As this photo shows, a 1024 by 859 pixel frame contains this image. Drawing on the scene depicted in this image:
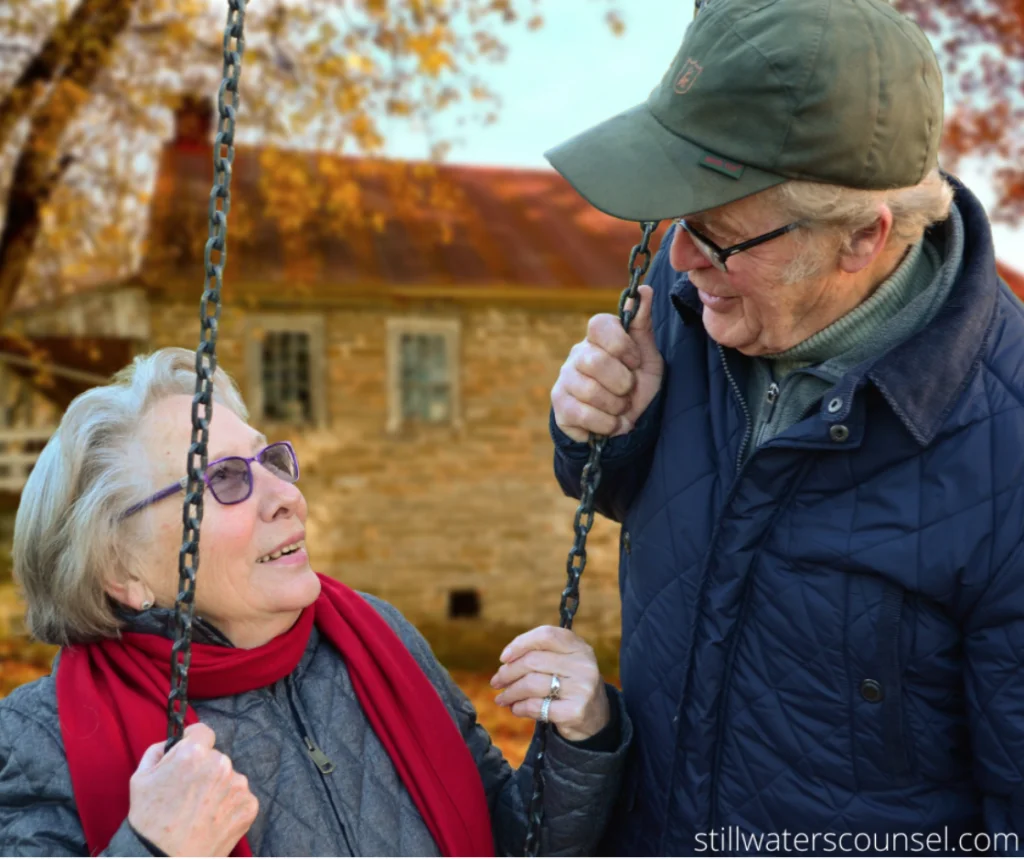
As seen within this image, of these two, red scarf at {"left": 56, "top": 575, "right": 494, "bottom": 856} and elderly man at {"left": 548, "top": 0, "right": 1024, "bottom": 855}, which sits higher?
elderly man at {"left": 548, "top": 0, "right": 1024, "bottom": 855}

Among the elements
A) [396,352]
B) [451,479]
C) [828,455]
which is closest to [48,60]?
[396,352]

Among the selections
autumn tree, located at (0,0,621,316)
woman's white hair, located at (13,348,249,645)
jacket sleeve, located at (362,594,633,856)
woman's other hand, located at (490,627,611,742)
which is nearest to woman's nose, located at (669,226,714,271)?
woman's other hand, located at (490,627,611,742)

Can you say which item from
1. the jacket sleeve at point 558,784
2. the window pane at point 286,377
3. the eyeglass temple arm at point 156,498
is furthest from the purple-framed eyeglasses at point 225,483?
the window pane at point 286,377

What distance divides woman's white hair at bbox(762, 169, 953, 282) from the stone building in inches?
393

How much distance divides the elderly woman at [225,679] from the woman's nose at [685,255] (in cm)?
77

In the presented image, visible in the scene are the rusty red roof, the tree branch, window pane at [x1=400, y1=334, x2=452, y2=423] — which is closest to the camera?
the tree branch

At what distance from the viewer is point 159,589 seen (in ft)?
6.66

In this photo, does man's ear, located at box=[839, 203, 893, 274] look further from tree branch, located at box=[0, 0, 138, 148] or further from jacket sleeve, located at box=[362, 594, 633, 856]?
tree branch, located at box=[0, 0, 138, 148]

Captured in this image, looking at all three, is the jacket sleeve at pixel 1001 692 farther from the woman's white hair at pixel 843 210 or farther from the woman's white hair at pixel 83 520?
the woman's white hair at pixel 83 520

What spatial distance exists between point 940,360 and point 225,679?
143 cm

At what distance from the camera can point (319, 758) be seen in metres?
2.04

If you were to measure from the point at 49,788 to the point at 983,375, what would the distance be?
5.81ft

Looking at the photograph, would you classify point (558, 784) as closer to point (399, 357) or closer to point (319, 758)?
point (319, 758)

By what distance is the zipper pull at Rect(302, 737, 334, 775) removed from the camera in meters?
2.03
